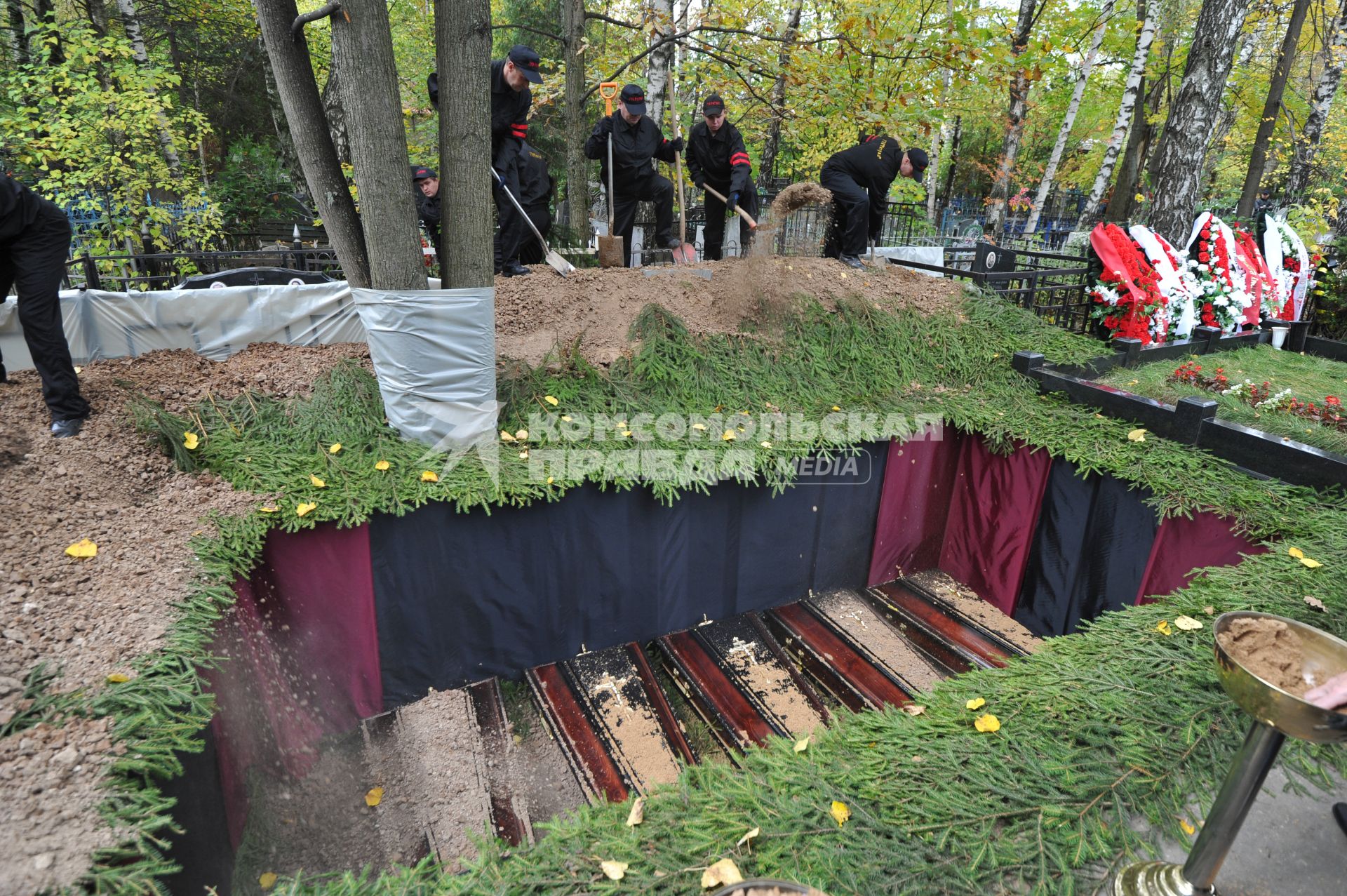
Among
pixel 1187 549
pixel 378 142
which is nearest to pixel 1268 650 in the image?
pixel 1187 549

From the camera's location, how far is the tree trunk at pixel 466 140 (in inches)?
127

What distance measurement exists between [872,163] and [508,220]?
344cm

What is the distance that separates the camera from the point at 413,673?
3.60 m

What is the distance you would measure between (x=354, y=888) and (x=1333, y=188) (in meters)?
18.0

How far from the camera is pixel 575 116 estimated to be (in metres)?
7.86

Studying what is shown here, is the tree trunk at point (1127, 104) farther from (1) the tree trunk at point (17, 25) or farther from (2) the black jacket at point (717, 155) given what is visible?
(1) the tree trunk at point (17, 25)

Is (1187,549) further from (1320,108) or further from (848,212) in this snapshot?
(1320,108)

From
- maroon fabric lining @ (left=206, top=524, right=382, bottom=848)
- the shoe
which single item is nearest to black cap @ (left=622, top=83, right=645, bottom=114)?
maroon fabric lining @ (left=206, top=524, right=382, bottom=848)

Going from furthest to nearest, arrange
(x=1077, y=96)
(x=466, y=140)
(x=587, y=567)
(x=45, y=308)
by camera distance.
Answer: (x=1077, y=96) → (x=587, y=567) → (x=466, y=140) → (x=45, y=308)

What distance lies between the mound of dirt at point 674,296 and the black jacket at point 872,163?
1.21 metres

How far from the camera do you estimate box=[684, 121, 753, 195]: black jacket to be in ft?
22.6

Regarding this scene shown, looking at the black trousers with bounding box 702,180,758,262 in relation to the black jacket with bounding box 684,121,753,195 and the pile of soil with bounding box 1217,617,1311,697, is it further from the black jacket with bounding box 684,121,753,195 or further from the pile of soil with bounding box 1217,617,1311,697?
the pile of soil with bounding box 1217,617,1311,697

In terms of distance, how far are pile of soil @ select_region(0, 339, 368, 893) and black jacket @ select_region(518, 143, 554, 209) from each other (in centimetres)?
268

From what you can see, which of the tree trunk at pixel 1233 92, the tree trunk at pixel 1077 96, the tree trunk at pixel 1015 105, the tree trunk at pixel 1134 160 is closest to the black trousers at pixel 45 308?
the tree trunk at pixel 1015 105
